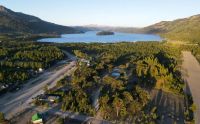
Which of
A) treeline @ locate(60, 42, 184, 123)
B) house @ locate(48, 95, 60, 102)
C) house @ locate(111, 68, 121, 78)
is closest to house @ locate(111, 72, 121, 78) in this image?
house @ locate(111, 68, 121, 78)

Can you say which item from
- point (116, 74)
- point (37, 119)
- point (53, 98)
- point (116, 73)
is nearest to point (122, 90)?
point (53, 98)

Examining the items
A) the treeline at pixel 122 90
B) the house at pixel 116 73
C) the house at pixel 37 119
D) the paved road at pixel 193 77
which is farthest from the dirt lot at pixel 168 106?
the house at pixel 37 119

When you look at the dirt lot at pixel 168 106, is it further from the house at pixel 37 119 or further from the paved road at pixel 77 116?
the house at pixel 37 119

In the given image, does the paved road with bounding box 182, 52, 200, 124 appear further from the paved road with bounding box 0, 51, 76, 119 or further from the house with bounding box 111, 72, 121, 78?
the paved road with bounding box 0, 51, 76, 119

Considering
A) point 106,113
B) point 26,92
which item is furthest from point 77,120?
point 26,92

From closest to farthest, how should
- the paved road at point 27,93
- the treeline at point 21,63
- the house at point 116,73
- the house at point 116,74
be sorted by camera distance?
1. the paved road at point 27,93
2. the treeline at point 21,63
3. the house at point 116,74
4. the house at point 116,73

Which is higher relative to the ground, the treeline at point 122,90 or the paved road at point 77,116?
the treeline at point 122,90

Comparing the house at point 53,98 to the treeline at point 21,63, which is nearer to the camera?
the house at point 53,98
